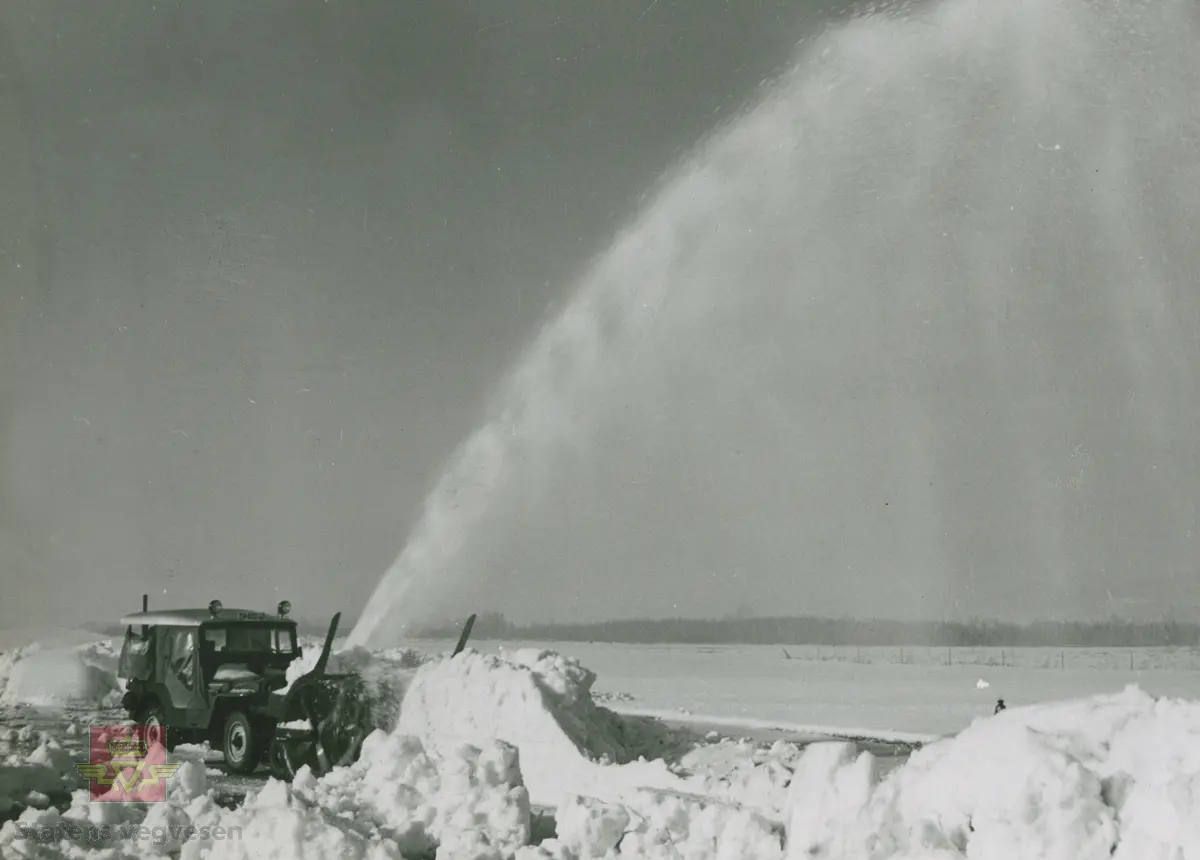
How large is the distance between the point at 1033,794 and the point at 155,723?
1118cm

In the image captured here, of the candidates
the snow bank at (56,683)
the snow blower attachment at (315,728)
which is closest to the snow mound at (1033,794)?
the snow blower attachment at (315,728)

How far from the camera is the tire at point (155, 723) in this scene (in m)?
14.1

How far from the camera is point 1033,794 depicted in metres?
6.60

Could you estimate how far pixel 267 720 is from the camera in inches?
514

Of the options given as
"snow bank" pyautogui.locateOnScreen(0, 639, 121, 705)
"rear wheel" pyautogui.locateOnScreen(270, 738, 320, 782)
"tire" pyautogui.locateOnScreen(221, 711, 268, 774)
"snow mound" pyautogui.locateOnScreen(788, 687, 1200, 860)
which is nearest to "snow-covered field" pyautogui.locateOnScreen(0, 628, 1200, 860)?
"snow mound" pyautogui.locateOnScreen(788, 687, 1200, 860)

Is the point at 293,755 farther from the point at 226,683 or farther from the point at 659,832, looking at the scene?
the point at 659,832

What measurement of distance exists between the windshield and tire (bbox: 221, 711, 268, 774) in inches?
35.9

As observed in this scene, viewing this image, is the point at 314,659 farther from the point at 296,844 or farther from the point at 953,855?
the point at 953,855

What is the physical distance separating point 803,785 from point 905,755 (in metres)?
7.02

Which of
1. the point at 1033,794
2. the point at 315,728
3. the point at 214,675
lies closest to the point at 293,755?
the point at 315,728

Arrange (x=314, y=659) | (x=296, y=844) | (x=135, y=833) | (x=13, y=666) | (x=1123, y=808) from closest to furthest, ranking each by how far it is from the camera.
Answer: (x=1123, y=808)
(x=296, y=844)
(x=135, y=833)
(x=314, y=659)
(x=13, y=666)

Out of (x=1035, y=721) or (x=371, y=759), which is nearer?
(x=1035, y=721)

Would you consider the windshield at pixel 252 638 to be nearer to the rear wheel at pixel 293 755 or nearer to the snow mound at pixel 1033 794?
the rear wheel at pixel 293 755

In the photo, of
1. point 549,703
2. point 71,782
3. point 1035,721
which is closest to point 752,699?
point 549,703
